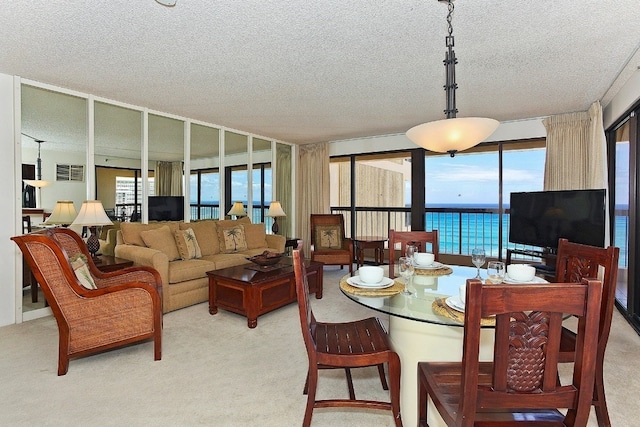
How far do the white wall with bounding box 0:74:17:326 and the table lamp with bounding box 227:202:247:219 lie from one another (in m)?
2.80

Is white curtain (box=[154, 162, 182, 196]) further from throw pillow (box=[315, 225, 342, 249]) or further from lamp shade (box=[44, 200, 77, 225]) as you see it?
throw pillow (box=[315, 225, 342, 249])

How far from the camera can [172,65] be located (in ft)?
9.62

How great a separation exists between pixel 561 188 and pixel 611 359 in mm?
2550

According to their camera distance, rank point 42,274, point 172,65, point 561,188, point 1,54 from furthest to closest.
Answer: point 561,188, point 172,65, point 1,54, point 42,274

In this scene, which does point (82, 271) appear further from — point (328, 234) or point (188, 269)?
point (328, 234)

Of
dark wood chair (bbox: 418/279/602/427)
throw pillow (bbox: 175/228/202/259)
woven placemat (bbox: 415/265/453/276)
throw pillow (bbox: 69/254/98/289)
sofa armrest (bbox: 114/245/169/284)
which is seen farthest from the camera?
throw pillow (bbox: 175/228/202/259)

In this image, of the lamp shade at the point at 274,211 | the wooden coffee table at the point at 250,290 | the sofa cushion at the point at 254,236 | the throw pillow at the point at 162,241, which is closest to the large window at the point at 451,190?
the lamp shade at the point at 274,211

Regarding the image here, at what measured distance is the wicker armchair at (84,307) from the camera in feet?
7.30

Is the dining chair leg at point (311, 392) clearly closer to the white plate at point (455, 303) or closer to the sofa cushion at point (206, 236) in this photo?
the white plate at point (455, 303)

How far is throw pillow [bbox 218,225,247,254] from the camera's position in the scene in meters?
4.66

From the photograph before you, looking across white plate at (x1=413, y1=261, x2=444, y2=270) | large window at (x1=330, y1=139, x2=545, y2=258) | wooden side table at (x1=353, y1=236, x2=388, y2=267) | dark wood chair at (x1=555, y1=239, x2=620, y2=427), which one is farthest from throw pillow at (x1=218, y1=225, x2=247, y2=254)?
dark wood chair at (x1=555, y1=239, x2=620, y2=427)

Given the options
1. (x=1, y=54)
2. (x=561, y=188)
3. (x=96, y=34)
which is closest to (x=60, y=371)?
(x=96, y=34)

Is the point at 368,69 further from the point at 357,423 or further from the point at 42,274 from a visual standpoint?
the point at 42,274

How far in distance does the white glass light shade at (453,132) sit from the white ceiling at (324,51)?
737mm
